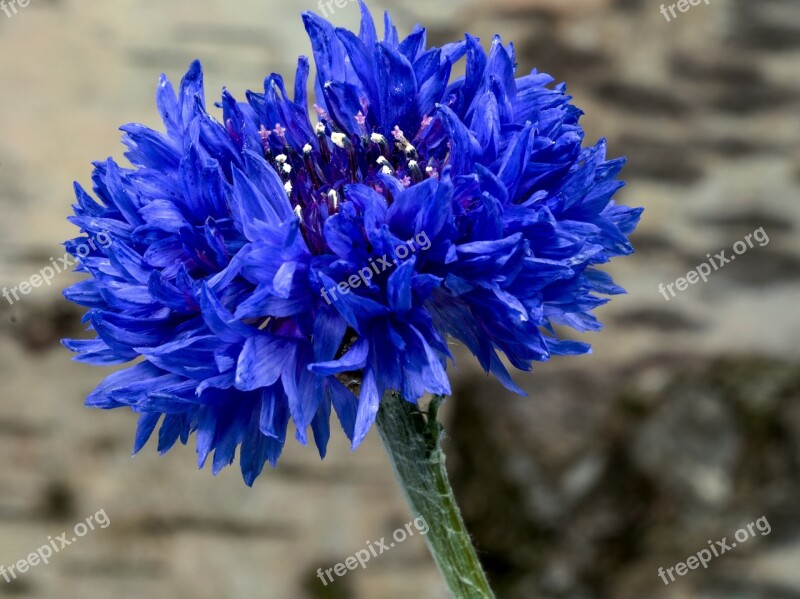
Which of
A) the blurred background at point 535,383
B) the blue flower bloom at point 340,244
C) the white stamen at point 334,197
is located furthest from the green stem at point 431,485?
the blurred background at point 535,383

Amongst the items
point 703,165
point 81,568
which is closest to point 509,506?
point 703,165

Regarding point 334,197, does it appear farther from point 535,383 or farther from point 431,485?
point 535,383

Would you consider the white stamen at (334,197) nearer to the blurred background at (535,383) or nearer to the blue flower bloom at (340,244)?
the blue flower bloom at (340,244)

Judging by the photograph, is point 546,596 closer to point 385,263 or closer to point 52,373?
point 52,373

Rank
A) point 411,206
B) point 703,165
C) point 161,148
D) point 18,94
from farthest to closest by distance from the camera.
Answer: point 18,94 → point 703,165 → point 161,148 → point 411,206

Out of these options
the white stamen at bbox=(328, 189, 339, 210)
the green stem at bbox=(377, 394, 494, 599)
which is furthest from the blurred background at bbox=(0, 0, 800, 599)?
the white stamen at bbox=(328, 189, 339, 210)

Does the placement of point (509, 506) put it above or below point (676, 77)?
below
